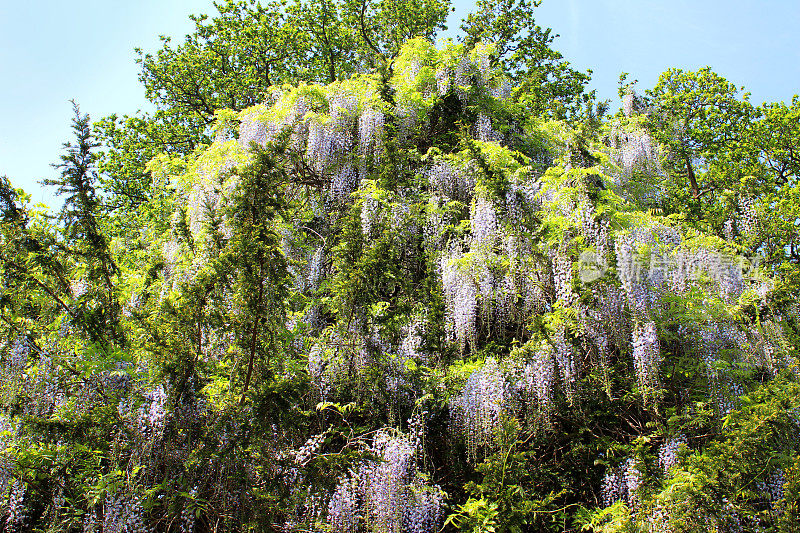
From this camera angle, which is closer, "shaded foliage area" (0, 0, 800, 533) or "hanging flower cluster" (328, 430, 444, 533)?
"shaded foliage area" (0, 0, 800, 533)

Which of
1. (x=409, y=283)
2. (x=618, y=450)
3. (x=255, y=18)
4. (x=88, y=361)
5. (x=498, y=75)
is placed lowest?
(x=618, y=450)

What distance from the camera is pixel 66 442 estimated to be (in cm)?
472

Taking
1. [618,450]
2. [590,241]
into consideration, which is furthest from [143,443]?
[590,241]

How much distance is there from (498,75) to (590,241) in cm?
513

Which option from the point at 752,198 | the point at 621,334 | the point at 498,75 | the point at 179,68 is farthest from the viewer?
the point at 179,68

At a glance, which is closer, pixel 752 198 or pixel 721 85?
pixel 752 198

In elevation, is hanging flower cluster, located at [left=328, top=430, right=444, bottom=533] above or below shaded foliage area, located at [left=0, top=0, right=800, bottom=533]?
below

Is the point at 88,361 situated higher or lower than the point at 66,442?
higher

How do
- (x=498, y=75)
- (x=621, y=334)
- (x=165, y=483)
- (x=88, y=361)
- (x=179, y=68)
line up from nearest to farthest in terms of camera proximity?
(x=165, y=483)
(x=88, y=361)
(x=621, y=334)
(x=498, y=75)
(x=179, y=68)

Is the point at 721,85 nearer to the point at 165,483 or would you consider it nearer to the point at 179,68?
the point at 179,68

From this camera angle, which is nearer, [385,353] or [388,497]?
[388,497]

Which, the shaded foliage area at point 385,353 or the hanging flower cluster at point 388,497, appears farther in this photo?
A: the hanging flower cluster at point 388,497

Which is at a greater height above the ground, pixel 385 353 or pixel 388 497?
pixel 385 353

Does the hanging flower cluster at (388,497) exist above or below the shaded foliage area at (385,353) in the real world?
below
